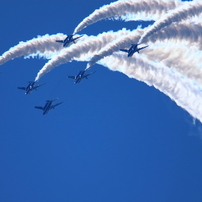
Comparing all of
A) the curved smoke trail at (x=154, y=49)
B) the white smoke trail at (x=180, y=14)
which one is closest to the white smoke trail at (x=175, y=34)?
the curved smoke trail at (x=154, y=49)

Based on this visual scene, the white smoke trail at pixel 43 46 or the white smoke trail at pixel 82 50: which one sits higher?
the white smoke trail at pixel 43 46

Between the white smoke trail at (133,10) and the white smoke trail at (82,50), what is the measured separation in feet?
11.4

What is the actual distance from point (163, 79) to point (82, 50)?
8.62 metres

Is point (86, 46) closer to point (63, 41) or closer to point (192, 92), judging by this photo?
point (63, 41)

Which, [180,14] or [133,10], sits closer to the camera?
[180,14]

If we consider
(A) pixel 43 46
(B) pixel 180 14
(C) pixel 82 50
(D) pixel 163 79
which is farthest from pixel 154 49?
(A) pixel 43 46

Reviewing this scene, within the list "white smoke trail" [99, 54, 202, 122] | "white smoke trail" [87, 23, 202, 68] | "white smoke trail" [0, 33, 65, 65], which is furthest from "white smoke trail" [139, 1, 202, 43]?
"white smoke trail" [0, 33, 65, 65]

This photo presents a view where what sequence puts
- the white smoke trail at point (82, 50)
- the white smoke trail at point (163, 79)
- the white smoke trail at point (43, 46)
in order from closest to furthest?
the white smoke trail at point (163, 79) → the white smoke trail at point (82, 50) → the white smoke trail at point (43, 46)

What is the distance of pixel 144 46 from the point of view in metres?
49.2

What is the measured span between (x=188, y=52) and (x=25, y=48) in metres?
19.2

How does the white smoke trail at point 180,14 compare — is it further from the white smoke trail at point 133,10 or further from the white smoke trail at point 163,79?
the white smoke trail at point 163,79

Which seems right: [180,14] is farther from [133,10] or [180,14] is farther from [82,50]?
[82,50]

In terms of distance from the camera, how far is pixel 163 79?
51125 millimetres

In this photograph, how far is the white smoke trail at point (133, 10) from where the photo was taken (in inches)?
1761
